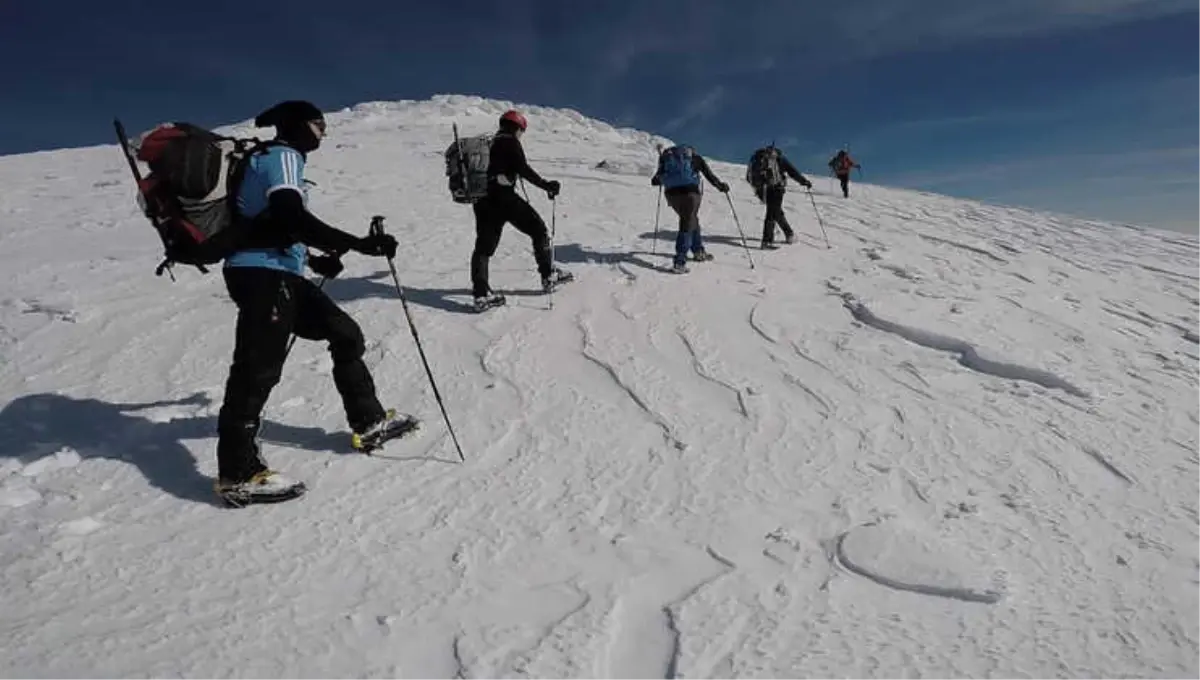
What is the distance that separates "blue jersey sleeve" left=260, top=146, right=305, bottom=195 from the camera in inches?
159

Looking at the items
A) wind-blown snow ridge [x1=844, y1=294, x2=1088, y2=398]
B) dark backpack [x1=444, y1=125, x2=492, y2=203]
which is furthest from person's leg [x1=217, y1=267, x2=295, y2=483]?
wind-blown snow ridge [x1=844, y1=294, x2=1088, y2=398]

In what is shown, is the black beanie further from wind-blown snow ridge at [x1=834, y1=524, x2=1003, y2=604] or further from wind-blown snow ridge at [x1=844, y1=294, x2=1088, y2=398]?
wind-blown snow ridge at [x1=844, y1=294, x2=1088, y2=398]

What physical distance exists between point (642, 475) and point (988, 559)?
1.92 m

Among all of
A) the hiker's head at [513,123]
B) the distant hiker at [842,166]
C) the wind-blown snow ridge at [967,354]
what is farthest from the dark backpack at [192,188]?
the distant hiker at [842,166]

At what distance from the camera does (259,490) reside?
420 cm

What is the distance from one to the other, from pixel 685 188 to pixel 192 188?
6.54 metres

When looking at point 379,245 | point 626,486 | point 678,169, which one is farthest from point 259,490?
point 678,169

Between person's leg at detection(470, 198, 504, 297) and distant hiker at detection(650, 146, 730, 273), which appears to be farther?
distant hiker at detection(650, 146, 730, 273)

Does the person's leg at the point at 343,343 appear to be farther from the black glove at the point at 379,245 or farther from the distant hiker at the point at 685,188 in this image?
the distant hiker at the point at 685,188

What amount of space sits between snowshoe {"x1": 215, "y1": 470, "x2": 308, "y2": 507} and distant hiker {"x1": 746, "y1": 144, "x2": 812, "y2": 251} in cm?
808

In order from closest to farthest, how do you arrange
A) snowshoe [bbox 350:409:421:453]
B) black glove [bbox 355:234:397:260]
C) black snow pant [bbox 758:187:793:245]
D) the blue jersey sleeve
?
the blue jersey sleeve, black glove [bbox 355:234:397:260], snowshoe [bbox 350:409:421:453], black snow pant [bbox 758:187:793:245]

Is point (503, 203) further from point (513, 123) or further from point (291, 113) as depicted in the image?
point (291, 113)

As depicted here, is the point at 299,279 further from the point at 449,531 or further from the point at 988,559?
the point at 988,559

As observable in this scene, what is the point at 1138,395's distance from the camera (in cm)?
602
